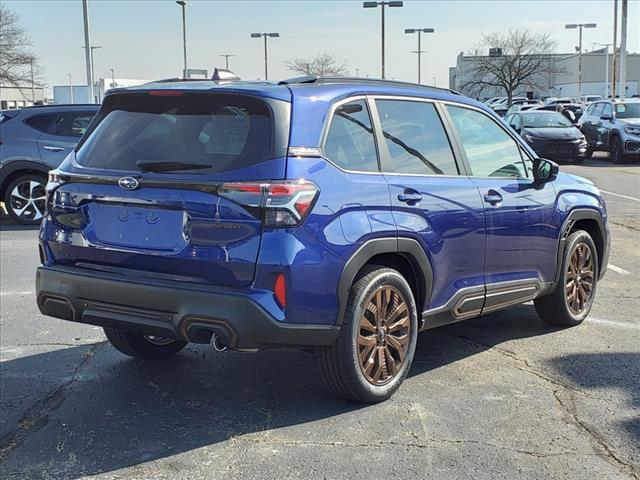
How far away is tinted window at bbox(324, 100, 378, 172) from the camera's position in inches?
154

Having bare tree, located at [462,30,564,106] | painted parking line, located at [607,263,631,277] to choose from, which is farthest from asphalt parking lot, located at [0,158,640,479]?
bare tree, located at [462,30,564,106]

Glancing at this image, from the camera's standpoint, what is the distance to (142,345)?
4.90 m

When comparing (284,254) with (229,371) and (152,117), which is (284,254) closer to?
(152,117)

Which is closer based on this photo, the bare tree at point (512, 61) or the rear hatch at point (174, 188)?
the rear hatch at point (174, 188)

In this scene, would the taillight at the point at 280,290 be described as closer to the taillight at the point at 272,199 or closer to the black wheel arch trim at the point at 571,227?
the taillight at the point at 272,199

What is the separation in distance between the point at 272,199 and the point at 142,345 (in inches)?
75.9

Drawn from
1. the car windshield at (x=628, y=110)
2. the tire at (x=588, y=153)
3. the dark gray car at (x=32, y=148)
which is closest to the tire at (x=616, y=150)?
the car windshield at (x=628, y=110)

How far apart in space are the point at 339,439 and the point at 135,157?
72.2 inches

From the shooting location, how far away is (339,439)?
12.2 ft

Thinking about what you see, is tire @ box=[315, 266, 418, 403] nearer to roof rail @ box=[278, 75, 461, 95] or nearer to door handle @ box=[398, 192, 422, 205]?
door handle @ box=[398, 192, 422, 205]

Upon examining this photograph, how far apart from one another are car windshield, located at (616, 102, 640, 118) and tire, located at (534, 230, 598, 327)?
17572 mm

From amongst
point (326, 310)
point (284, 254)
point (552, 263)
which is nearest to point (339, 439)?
point (326, 310)

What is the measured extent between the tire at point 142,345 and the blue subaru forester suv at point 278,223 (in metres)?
0.03

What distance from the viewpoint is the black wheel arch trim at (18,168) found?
10.8 m
